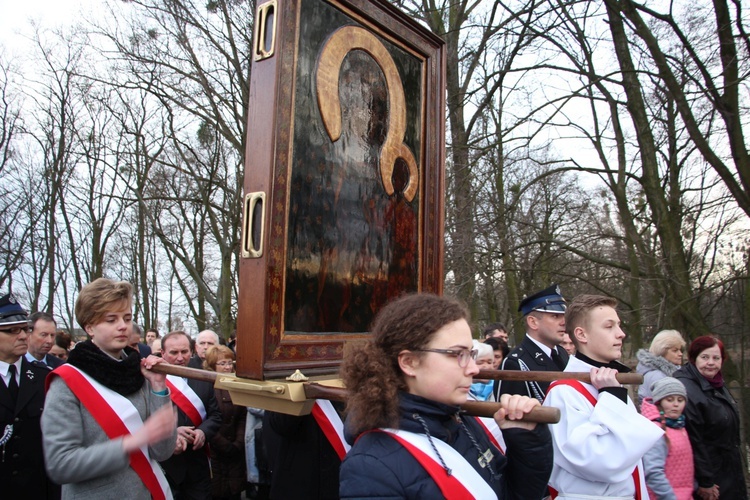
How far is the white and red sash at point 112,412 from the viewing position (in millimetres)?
2539

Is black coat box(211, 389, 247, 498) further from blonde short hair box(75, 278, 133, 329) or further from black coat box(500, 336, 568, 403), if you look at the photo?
blonde short hair box(75, 278, 133, 329)

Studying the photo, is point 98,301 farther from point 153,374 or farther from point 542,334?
point 542,334

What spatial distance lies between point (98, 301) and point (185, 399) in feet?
4.04

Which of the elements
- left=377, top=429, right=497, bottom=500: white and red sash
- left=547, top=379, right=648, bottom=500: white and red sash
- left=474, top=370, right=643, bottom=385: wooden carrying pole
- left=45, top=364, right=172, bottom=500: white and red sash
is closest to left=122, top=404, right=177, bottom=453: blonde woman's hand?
left=45, top=364, right=172, bottom=500: white and red sash

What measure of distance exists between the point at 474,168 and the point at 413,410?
8411 mm

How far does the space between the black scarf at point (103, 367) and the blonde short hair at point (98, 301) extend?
11cm

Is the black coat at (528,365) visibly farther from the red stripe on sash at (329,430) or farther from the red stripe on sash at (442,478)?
the red stripe on sash at (442,478)

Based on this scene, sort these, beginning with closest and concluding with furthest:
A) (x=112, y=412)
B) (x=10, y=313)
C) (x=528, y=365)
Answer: (x=112, y=412), (x=10, y=313), (x=528, y=365)

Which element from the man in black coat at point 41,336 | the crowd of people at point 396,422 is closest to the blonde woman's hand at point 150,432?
the crowd of people at point 396,422

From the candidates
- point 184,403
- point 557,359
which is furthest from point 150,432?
point 557,359

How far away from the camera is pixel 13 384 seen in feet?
11.8

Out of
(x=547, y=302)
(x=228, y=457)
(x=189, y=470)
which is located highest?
(x=547, y=302)

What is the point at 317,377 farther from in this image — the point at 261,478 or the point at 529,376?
the point at 261,478

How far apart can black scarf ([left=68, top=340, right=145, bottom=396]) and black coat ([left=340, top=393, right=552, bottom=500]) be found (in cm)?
136
